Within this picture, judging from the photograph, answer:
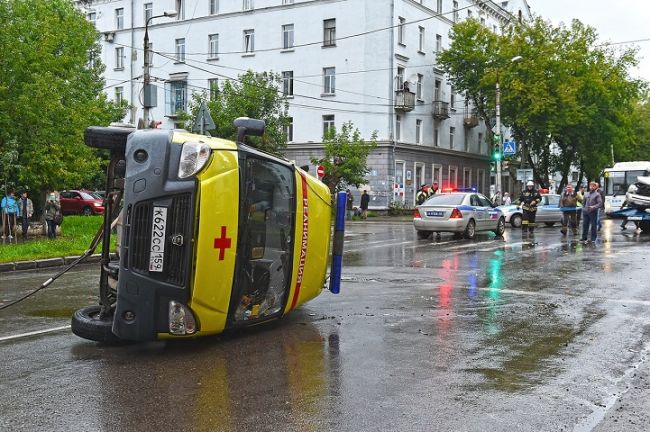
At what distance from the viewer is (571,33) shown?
47.3 metres

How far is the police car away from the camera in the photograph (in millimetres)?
21641

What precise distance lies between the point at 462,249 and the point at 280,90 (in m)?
29.2

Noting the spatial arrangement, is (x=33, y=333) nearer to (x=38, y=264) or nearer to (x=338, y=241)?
(x=338, y=241)

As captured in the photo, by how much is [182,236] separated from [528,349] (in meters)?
3.44

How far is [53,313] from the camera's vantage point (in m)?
8.89

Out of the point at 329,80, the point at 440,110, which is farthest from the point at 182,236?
the point at 440,110

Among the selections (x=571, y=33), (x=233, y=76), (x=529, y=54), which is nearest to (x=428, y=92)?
(x=529, y=54)

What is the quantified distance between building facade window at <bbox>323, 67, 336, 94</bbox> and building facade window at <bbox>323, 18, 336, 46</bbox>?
1.60 metres

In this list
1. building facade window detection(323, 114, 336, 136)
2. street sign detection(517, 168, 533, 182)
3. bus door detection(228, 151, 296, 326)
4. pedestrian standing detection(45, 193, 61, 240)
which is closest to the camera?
bus door detection(228, 151, 296, 326)

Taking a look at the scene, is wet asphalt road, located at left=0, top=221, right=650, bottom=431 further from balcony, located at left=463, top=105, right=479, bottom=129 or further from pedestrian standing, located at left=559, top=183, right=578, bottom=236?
balcony, located at left=463, top=105, right=479, bottom=129

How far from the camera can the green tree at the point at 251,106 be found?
3900 cm

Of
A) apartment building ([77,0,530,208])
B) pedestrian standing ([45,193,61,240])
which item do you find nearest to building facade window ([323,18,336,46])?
apartment building ([77,0,530,208])

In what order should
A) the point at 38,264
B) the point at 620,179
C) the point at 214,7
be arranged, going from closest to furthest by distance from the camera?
the point at 38,264 → the point at 620,179 → the point at 214,7

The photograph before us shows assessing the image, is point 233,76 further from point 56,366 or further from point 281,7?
point 56,366
